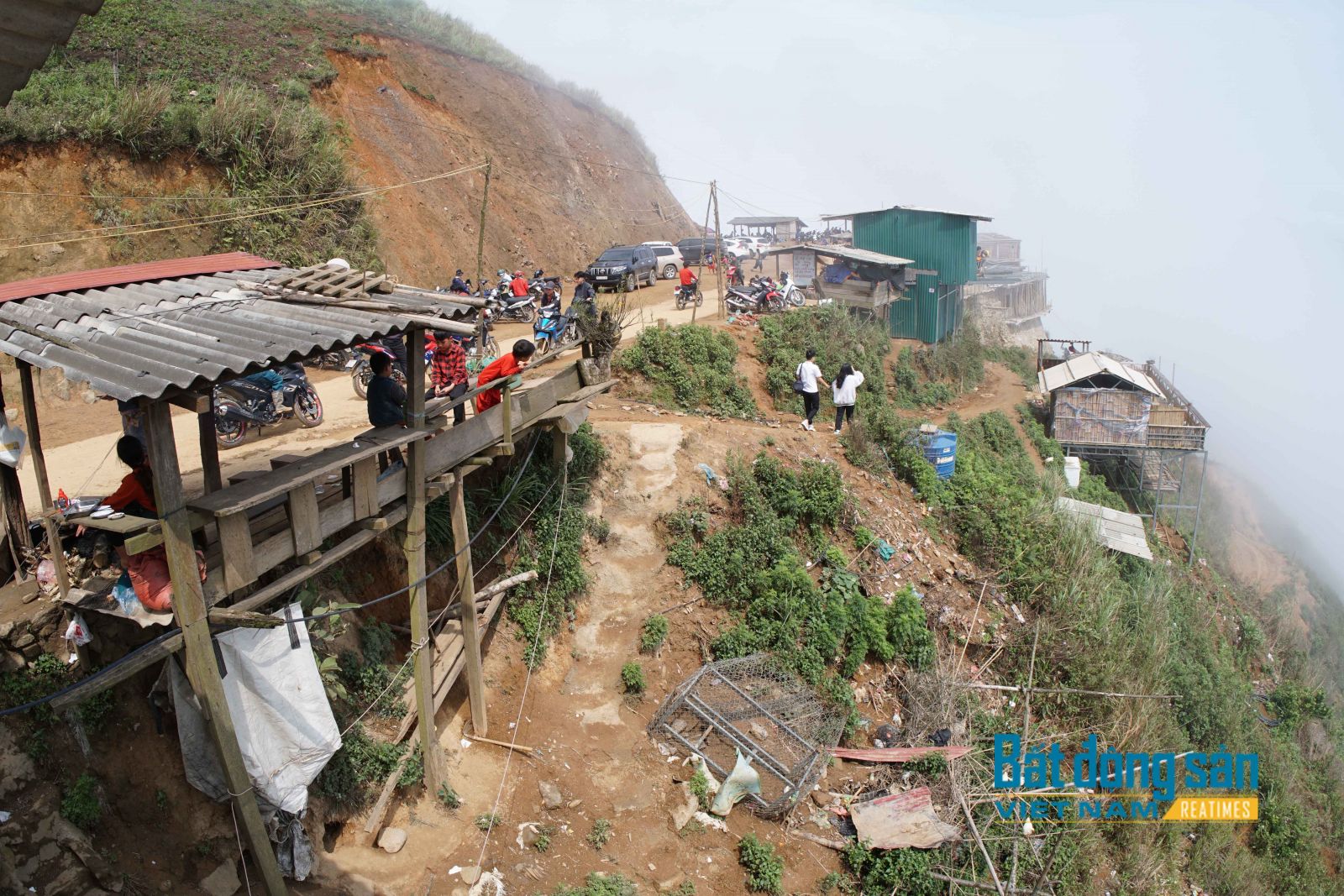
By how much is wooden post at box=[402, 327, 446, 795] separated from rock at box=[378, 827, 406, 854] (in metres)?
0.53

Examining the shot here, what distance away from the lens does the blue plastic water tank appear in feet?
50.8

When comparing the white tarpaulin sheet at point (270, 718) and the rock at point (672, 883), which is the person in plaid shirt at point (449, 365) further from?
the rock at point (672, 883)

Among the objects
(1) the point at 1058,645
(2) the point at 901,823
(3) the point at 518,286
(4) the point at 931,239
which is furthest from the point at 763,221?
(2) the point at 901,823

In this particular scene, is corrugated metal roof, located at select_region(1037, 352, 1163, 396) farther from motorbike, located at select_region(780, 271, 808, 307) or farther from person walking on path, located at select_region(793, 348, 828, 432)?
person walking on path, located at select_region(793, 348, 828, 432)

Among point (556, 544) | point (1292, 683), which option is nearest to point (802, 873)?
point (556, 544)

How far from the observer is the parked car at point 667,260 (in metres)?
28.7

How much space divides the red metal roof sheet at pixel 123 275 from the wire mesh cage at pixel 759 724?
630cm

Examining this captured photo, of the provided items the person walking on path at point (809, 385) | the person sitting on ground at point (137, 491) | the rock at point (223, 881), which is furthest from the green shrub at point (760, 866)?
the person walking on path at point (809, 385)

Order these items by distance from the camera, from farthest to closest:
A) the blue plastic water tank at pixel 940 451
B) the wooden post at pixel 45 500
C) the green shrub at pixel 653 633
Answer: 1. the blue plastic water tank at pixel 940 451
2. the green shrub at pixel 653 633
3. the wooden post at pixel 45 500

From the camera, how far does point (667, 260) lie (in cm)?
2895

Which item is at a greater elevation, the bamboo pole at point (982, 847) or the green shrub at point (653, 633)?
the green shrub at point (653, 633)

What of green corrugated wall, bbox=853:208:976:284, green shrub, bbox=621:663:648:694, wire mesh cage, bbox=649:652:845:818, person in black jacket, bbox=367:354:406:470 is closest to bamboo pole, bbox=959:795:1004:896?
wire mesh cage, bbox=649:652:845:818

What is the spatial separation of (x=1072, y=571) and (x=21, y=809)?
13949 mm

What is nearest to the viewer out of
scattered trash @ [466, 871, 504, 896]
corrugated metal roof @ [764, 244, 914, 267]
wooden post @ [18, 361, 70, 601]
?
wooden post @ [18, 361, 70, 601]
